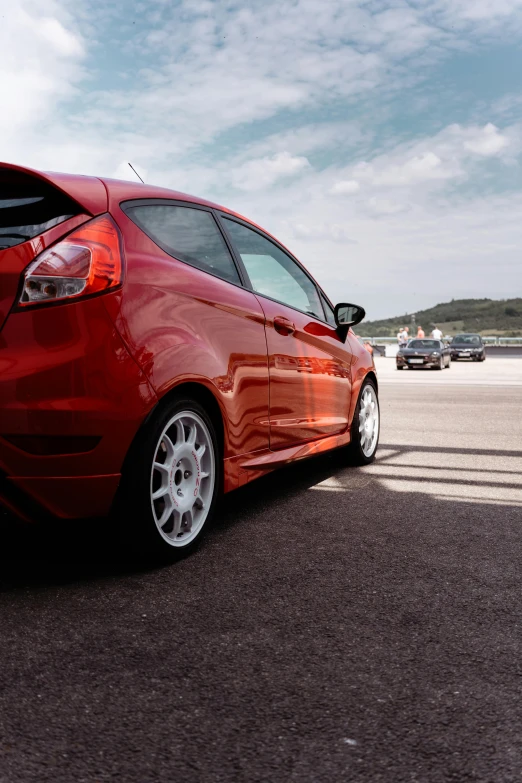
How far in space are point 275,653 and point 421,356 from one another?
96.0 feet

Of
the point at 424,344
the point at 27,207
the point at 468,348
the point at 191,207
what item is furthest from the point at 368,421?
the point at 468,348

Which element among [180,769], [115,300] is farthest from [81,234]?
[180,769]

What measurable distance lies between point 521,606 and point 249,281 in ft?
6.98

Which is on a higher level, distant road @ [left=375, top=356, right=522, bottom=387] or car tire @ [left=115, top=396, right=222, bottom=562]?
car tire @ [left=115, top=396, right=222, bottom=562]

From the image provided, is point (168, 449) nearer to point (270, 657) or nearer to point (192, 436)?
point (192, 436)

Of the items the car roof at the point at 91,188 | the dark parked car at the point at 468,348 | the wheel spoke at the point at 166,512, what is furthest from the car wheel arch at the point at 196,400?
the dark parked car at the point at 468,348

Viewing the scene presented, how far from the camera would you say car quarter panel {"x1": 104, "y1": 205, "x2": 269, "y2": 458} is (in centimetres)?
320

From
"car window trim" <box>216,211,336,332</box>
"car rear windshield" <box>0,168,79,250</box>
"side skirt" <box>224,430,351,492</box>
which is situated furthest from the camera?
"car window trim" <box>216,211,336,332</box>

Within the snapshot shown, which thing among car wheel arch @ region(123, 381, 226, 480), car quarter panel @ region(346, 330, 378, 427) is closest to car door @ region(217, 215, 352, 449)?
car quarter panel @ region(346, 330, 378, 427)

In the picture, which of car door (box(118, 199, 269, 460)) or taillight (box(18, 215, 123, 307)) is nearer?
taillight (box(18, 215, 123, 307))

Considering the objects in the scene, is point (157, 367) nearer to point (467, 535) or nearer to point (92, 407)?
point (92, 407)

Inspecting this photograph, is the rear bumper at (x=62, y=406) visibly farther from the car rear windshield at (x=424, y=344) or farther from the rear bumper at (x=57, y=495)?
the car rear windshield at (x=424, y=344)

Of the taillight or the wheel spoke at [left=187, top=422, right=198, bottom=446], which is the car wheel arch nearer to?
the wheel spoke at [left=187, top=422, right=198, bottom=446]

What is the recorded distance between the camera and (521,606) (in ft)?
9.82
